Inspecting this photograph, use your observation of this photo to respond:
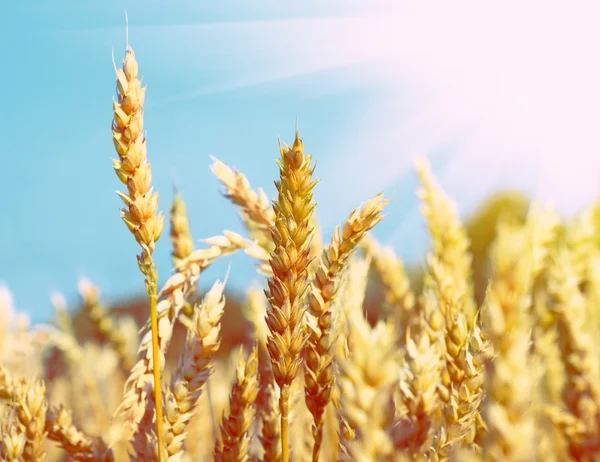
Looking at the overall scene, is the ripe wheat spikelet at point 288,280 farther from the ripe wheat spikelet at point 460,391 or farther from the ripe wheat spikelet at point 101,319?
the ripe wheat spikelet at point 101,319

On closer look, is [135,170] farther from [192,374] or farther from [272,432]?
[272,432]

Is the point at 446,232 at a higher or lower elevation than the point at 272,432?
higher

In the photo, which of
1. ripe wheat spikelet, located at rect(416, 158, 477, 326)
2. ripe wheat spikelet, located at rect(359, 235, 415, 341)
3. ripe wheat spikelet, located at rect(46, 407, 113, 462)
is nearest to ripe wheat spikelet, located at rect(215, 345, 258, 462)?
ripe wheat spikelet, located at rect(46, 407, 113, 462)

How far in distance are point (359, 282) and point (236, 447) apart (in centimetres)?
43

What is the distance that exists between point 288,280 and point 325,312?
102mm

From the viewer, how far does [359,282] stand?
135 centimetres

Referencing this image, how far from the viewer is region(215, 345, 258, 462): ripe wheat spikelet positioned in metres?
1.10

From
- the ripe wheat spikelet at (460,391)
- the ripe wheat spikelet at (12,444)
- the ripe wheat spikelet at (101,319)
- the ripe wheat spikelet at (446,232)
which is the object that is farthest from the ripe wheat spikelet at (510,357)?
the ripe wheat spikelet at (101,319)

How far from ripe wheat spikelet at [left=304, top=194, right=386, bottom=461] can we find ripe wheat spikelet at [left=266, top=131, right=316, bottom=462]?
5cm

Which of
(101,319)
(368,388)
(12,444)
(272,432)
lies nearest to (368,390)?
(368,388)

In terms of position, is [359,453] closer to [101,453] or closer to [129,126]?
[129,126]

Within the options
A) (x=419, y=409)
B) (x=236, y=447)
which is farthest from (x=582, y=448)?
(x=236, y=447)

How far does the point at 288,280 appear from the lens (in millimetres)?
926

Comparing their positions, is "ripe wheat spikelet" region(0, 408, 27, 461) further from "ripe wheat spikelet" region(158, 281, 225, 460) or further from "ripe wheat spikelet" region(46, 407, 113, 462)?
"ripe wheat spikelet" region(158, 281, 225, 460)
